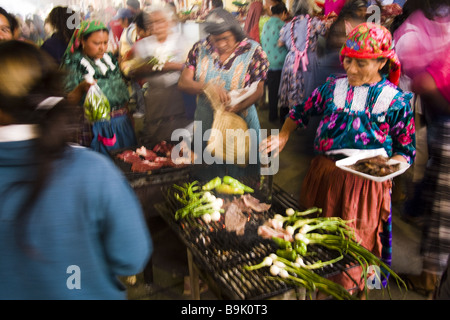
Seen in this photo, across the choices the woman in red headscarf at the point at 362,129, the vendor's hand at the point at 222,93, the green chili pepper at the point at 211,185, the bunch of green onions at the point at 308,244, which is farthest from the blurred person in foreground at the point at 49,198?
the vendor's hand at the point at 222,93

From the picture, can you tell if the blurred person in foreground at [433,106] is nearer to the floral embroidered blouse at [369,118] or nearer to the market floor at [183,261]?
the market floor at [183,261]

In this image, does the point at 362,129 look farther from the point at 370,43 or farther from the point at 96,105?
the point at 96,105

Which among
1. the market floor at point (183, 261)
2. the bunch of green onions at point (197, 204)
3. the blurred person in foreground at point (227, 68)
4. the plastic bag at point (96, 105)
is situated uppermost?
the blurred person in foreground at point (227, 68)

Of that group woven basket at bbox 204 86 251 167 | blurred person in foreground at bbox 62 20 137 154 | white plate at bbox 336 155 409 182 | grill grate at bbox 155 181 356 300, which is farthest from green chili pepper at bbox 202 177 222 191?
blurred person in foreground at bbox 62 20 137 154

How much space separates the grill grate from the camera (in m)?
1.65

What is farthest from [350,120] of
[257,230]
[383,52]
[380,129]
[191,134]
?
[191,134]

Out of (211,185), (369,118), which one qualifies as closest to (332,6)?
(369,118)

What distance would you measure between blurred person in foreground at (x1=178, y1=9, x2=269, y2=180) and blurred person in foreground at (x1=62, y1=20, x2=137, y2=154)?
0.67 meters

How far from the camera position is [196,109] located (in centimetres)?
327

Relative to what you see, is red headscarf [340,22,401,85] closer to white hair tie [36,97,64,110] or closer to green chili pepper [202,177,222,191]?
green chili pepper [202,177,222,191]

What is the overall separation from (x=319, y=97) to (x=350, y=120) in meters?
0.30

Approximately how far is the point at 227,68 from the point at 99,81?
1143 millimetres

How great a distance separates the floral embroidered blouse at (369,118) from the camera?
83.4 inches

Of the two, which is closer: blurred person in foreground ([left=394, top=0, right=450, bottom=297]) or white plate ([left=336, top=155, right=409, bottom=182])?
white plate ([left=336, top=155, right=409, bottom=182])
